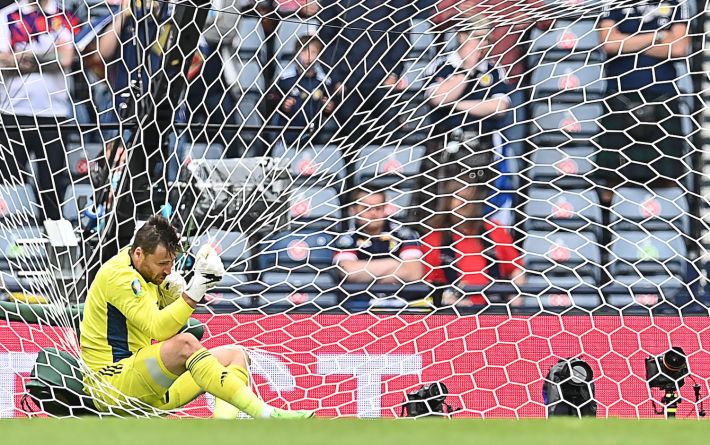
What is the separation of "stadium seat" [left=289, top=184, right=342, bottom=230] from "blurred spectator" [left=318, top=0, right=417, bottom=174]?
129 mm

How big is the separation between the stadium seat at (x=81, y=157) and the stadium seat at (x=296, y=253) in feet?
2.36

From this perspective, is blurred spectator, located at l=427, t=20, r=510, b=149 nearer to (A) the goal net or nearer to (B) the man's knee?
(A) the goal net

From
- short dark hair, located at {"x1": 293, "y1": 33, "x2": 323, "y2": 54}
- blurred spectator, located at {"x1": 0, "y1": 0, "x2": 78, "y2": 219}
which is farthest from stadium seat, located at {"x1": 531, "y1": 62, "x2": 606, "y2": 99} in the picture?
blurred spectator, located at {"x1": 0, "y1": 0, "x2": 78, "y2": 219}

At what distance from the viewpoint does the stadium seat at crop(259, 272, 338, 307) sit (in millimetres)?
4457

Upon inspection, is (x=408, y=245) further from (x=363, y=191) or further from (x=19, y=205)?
(x=19, y=205)

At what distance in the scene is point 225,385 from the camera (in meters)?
3.49

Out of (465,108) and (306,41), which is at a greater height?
(306,41)

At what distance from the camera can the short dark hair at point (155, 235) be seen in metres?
3.57

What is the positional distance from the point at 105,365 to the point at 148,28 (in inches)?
53.9

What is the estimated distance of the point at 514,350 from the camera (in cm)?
441

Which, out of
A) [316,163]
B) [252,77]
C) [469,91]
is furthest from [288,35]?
[469,91]

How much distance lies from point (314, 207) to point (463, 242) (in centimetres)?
58

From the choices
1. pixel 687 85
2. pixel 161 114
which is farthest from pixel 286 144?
pixel 687 85

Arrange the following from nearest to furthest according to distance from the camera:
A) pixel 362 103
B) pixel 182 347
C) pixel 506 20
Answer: pixel 182 347 → pixel 506 20 → pixel 362 103
